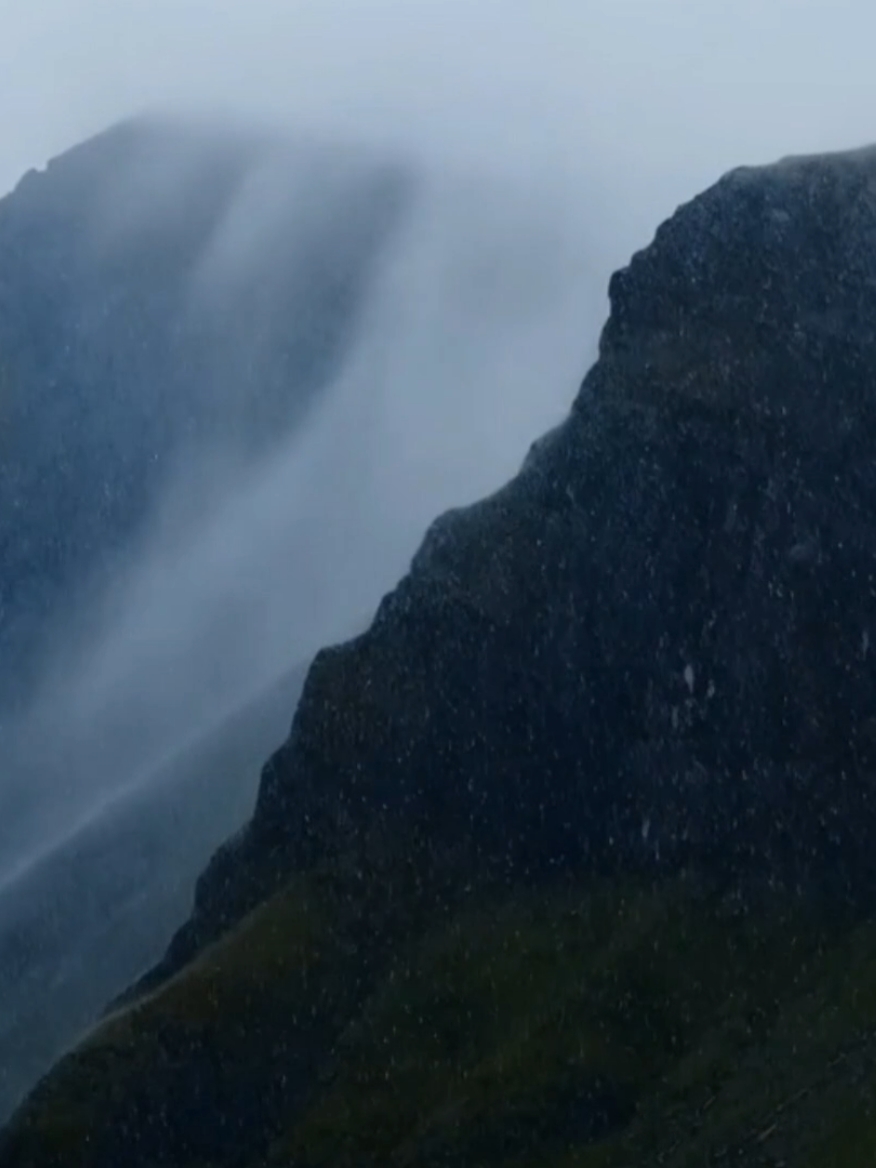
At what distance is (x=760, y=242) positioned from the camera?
155375mm

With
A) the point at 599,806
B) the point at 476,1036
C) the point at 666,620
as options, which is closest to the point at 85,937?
the point at 599,806

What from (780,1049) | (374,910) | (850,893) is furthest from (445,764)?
(780,1049)

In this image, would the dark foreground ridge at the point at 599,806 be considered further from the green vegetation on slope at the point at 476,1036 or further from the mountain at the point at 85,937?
the mountain at the point at 85,937

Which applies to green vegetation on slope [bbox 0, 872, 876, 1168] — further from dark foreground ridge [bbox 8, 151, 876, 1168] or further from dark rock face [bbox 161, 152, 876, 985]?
dark rock face [bbox 161, 152, 876, 985]

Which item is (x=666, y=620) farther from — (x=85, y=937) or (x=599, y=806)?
(x=85, y=937)

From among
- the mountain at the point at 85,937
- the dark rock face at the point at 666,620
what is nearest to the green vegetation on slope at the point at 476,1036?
the dark rock face at the point at 666,620

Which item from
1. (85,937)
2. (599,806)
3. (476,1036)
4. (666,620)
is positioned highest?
(85,937)

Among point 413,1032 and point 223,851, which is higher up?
point 223,851

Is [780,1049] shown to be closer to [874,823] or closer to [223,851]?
[874,823]

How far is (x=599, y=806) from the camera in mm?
144500

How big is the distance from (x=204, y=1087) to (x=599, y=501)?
49.8 m

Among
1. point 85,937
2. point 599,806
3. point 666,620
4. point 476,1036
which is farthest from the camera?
point 85,937

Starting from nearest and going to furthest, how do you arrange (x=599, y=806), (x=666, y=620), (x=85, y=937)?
(x=599, y=806)
(x=666, y=620)
(x=85, y=937)

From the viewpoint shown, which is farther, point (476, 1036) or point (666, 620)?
point (666, 620)
